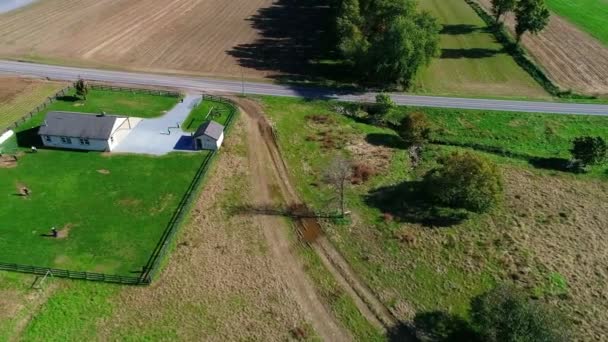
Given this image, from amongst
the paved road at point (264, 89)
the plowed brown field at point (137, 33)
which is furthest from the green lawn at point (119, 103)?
the plowed brown field at point (137, 33)

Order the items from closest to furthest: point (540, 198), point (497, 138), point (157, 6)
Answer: point (540, 198) → point (497, 138) → point (157, 6)

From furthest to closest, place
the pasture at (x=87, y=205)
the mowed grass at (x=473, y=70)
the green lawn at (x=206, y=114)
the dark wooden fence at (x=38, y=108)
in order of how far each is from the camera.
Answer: the mowed grass at (x=473, y=70)
the green lawn at (x=206, y=114)
the dark wooden fence at (x=38, y=108)
the pasture at (x=87, y=205)

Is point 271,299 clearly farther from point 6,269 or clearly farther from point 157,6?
point 157,6

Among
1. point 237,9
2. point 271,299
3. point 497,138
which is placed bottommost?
point 271,299

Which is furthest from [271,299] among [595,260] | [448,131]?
[448,131]

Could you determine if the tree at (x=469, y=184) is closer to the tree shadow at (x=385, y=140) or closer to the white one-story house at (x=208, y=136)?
the tree shadow at (x=385, y=140)

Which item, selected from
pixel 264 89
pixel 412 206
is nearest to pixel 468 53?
pixel 264 89

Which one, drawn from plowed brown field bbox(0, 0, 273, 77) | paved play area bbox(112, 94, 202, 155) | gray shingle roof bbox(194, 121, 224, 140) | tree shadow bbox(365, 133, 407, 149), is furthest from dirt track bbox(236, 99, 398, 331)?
plowed brown field bbox(0, 0, 273, 77)
